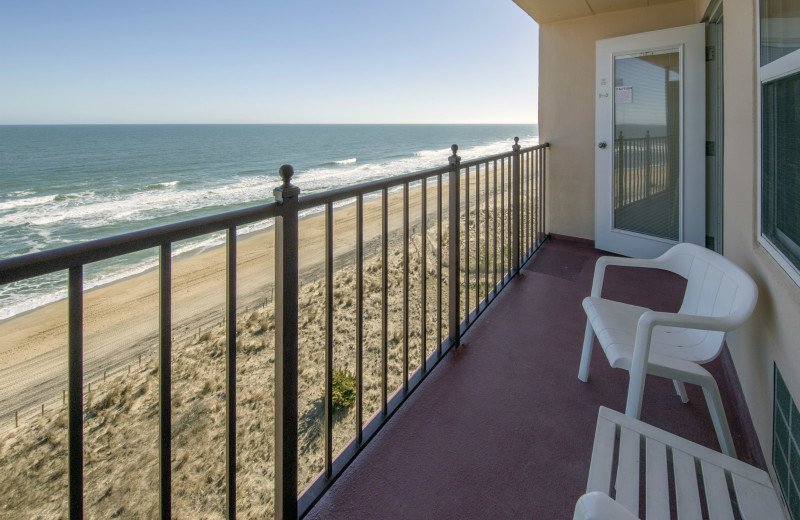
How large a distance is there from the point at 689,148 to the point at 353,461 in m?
3.34

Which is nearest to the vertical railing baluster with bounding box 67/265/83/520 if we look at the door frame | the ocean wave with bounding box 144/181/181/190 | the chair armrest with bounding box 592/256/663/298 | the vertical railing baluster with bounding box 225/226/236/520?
the vertical railing baluster with bounding box 225/226/236/520

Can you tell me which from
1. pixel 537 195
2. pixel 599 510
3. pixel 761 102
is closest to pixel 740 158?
pixel 761 102

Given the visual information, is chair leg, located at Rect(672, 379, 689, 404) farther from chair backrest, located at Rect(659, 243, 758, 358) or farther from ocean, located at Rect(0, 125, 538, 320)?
ocean, located at Rect(0, 125, 538, 320)

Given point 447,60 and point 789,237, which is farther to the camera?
point 447,60

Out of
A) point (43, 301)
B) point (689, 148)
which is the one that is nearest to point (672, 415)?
point (689, 148)

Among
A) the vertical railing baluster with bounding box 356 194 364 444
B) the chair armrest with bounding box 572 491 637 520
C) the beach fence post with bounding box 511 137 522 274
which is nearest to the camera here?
the chair armrest with bounding box 572 491 637 520

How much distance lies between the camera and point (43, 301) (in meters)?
8.73

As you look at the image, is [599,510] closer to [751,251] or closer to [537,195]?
[751,251]

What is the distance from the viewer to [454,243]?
6.97 feet

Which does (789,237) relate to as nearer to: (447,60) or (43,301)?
(43,301)

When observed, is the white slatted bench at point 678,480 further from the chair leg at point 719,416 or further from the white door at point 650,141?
the white door at point 650,141

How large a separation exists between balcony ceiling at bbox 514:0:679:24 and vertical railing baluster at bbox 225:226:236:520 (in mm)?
3706

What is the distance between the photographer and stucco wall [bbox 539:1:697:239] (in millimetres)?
4070

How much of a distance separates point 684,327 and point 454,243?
1.08m
